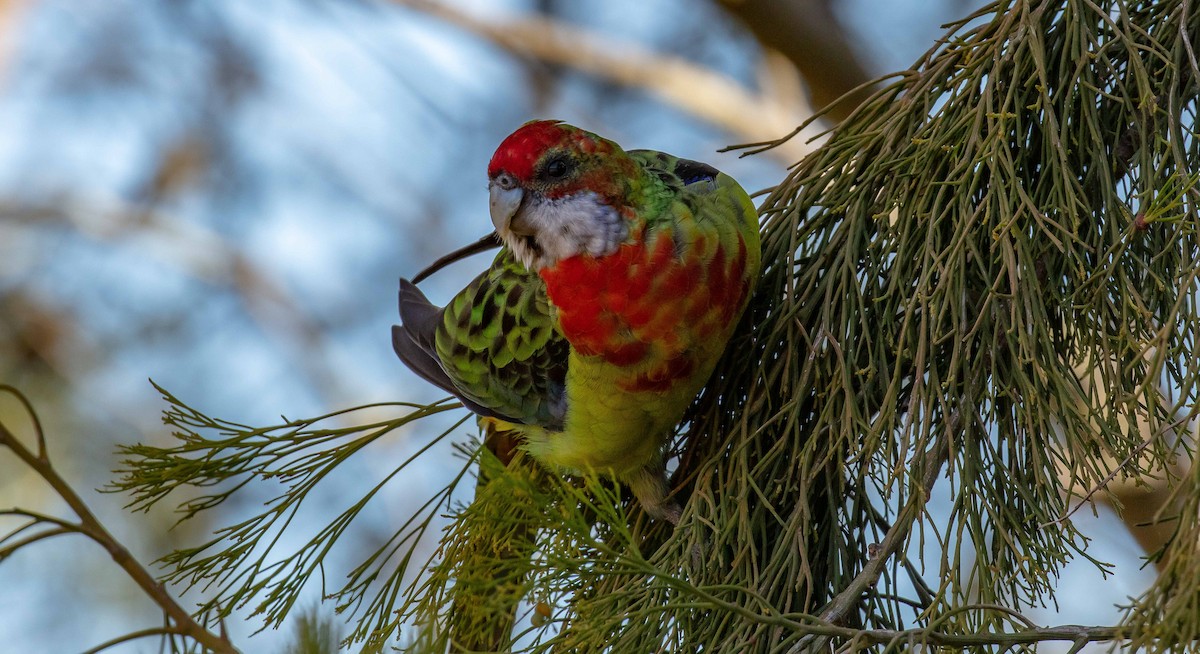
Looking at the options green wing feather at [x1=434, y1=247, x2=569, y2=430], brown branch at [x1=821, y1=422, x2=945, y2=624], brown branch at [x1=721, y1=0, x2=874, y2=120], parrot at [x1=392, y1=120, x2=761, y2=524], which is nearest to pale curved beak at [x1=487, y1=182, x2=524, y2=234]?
parrot at [x1=392, y1=120, x2=761, y2=524]

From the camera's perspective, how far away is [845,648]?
146 cm

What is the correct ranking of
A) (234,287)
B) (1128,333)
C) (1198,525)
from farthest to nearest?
1. (234,287)
2. (1128,333)
3. (1198,525)

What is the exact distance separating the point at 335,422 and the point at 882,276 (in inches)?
204

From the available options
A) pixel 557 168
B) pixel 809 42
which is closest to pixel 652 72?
pixel 809 42

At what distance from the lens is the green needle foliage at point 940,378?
4.94 ft

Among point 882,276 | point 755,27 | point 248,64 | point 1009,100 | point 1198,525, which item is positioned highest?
point 248,64

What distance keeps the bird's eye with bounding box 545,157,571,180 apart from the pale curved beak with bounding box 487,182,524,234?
0.07 m

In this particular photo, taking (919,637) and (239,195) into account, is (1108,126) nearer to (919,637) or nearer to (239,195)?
(919,637)

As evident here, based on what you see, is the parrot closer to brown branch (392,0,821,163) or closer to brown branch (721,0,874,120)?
brown branch (721,0,874,120)

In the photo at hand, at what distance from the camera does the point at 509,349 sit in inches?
93.7

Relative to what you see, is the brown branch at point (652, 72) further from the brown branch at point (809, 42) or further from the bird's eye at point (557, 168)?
the bird's eye at point (557, 168)

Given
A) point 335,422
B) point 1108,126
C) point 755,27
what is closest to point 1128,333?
point 1108,126

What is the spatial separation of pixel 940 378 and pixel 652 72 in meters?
4.35

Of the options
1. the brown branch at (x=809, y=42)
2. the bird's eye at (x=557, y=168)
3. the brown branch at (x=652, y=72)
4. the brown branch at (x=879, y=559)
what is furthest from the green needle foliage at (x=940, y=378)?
the brown branch at (x=652, y=72)
